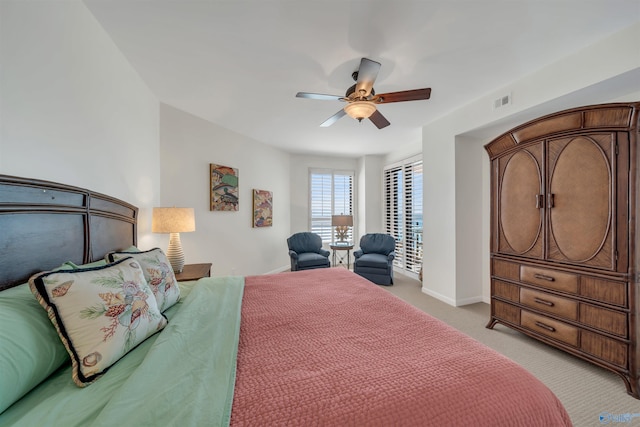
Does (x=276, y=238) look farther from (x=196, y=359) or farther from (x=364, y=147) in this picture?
(x=196, y=359)

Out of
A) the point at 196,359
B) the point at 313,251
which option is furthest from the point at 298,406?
the point at 313,251

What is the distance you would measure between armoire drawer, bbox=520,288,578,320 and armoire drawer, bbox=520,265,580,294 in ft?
0.27

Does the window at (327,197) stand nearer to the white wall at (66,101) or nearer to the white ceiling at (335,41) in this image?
the white ceiling at (335,41)

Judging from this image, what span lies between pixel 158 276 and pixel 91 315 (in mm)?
583

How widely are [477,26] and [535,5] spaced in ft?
1.06

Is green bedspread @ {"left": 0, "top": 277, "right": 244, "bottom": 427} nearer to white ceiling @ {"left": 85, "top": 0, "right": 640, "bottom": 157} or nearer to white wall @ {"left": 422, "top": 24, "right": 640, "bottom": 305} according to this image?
white ceiling @ {"left": 85, "top": 0, "right": 640, "bottom": 157}

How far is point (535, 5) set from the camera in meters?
1.60

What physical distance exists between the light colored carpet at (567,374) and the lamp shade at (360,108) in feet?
8.30

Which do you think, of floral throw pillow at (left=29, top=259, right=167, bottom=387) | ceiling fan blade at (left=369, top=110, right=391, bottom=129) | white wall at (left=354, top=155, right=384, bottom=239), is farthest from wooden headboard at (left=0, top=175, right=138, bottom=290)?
white wall at (left=354, top=155, right=384, bottom=239)

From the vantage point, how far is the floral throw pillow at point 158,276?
1.43 m

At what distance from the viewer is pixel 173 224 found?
2547mm

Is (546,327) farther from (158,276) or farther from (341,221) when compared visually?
(341,221)

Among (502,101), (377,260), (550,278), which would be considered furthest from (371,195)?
(550,278)

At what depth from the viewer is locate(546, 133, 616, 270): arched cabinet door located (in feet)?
5.87
